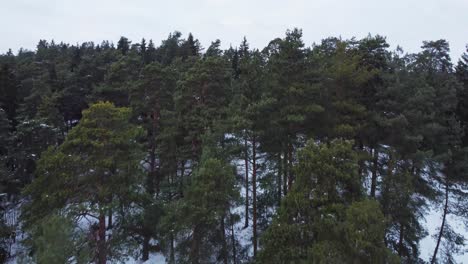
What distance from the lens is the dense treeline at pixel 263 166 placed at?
12438 millimetres

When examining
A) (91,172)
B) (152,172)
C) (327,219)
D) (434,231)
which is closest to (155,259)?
(152,172)

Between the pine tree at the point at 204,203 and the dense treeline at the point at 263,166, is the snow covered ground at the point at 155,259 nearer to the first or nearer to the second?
the dense treeline at the point at 263,166

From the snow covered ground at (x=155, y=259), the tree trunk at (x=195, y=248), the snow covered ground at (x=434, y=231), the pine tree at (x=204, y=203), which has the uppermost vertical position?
the pine tree at (x=204, y=203)

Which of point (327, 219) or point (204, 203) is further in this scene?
point (204, 203)

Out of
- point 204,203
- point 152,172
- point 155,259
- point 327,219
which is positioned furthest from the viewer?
point 152,172

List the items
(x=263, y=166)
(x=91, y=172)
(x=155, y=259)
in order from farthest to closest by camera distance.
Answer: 1. (x=155, y=259)
2. (x=263, y=166)
3. (x=91, y=172)

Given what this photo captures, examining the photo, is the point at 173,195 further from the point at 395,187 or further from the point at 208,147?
the point at 395,187

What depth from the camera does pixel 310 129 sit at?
21109 mm

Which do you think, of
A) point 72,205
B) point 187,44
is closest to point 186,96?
point 72,205

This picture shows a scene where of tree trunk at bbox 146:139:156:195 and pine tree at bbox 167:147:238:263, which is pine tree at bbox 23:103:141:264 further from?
tree trunk at bbox 146:139:156:195

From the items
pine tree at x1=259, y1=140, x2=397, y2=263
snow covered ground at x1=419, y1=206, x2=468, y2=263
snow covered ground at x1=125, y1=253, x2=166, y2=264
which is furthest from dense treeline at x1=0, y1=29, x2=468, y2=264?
snow covered ground at x1=419, y1=206, x2=468, y2=263

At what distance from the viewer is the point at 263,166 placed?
21516 millimetres

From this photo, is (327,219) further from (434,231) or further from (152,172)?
(434,231)

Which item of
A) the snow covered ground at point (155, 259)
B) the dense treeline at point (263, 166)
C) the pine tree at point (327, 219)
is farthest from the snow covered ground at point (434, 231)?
the snow covered ground at point (155, 259)
